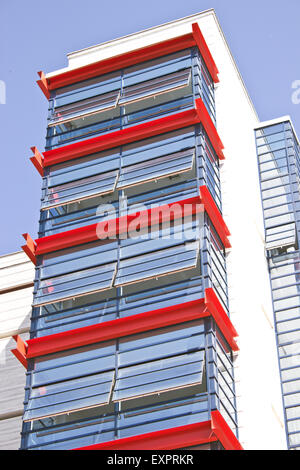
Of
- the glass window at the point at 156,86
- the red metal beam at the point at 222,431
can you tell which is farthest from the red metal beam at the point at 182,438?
the glass window at the point at 156,86

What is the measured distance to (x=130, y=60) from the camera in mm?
35000

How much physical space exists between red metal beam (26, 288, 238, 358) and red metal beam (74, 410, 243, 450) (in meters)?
3.47

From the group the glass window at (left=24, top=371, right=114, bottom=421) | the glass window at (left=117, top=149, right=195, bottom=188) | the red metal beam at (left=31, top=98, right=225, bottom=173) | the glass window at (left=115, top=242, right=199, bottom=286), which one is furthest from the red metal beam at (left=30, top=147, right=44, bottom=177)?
the glass window at (left=24, top=371, right=114, bottom=421)

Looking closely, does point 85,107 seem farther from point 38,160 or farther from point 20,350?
point 20,350

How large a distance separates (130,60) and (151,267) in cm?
969

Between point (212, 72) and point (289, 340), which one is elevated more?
point (212, 72)

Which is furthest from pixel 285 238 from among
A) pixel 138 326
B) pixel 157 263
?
pixel 138 326

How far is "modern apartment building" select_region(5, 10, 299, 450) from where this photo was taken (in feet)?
Answer: 86.2

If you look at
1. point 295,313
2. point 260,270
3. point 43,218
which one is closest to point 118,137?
point 43,218

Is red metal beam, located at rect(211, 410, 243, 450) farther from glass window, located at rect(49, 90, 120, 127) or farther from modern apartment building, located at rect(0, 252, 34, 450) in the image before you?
glass window, located at rect(49, 90, 120, 127)

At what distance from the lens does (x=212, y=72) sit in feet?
118
